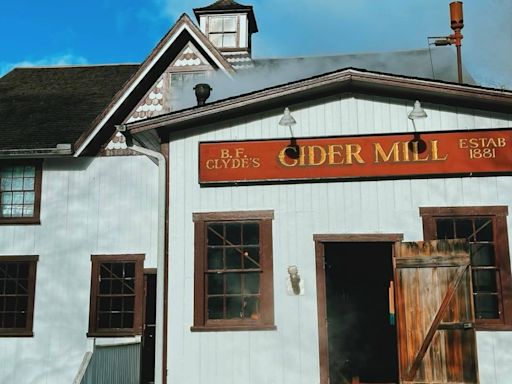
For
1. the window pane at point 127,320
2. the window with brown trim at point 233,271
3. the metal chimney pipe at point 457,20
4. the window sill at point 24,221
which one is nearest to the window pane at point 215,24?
the metal chimney pipe at point 457,20

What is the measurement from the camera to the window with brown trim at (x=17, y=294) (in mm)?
12789

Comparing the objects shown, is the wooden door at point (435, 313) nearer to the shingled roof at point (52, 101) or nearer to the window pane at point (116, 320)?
the window pane at point (116, 320)

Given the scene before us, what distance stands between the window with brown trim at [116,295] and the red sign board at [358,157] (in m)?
4.02

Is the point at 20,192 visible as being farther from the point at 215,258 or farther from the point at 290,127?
the point at 290,127

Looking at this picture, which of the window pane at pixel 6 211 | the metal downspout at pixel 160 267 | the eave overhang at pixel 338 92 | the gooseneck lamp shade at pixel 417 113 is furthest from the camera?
the window pane at pixel 6 211

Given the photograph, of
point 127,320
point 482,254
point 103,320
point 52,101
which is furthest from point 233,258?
point 52,101

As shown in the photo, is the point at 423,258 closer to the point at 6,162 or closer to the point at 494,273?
the point at 494,273

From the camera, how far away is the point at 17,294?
1295 centimetres

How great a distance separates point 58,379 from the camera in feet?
41.0

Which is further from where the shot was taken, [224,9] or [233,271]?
[224,9]

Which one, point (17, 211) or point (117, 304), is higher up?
point (17, 211)

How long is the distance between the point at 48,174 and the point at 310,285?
22.5 ft

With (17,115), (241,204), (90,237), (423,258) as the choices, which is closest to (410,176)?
(423,258)

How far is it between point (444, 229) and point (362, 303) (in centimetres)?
416
